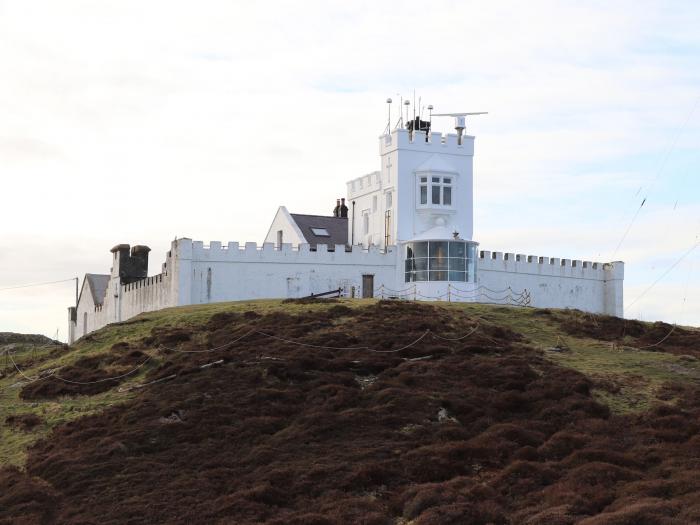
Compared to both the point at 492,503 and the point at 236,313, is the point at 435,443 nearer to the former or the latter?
the point at 492,503

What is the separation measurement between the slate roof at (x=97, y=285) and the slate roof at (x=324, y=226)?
17.7 m

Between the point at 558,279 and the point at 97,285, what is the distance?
35.5 m

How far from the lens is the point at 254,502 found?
3047 centimetres

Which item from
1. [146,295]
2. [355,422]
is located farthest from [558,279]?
[355,422]

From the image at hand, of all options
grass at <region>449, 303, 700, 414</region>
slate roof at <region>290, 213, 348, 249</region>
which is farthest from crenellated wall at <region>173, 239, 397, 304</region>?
grass at <region>449, 303, 700, 414</region>

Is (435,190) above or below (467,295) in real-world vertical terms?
above

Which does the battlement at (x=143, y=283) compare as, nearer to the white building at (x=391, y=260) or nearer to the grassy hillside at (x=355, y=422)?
the white building at (x=391, y=260)

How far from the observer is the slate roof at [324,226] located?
234ft

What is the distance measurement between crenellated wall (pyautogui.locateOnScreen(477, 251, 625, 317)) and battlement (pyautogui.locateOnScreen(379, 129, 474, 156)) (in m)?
6.76

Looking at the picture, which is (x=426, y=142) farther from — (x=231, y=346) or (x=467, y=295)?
(x=231, y=346)

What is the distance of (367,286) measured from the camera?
64.0 metres

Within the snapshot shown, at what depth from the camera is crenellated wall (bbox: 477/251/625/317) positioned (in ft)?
220

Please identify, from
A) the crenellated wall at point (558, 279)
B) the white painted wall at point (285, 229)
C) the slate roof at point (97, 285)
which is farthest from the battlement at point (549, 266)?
the slate roof at point (97, 285)

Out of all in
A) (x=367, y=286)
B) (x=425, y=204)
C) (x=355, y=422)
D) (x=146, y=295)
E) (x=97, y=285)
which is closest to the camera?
(x=355, y=422)
